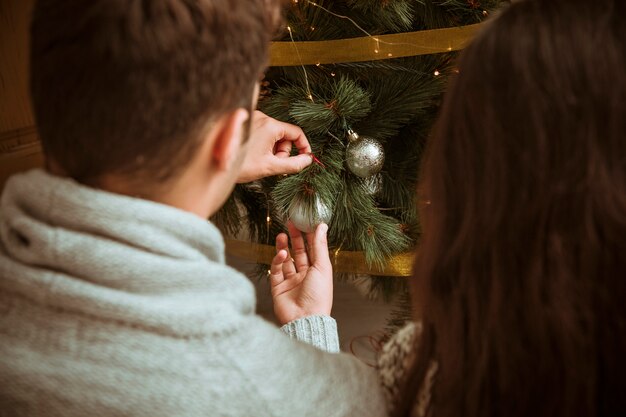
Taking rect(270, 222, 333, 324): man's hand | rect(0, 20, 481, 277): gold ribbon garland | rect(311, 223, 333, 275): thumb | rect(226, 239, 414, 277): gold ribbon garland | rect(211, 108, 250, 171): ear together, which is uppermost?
rect(0, 20, 481, 277): gold ribbon garland

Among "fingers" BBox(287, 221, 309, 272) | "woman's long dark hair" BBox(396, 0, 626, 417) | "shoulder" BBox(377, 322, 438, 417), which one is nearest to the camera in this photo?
"woman's long dark hair" BBox(396, 0, 626, 417)

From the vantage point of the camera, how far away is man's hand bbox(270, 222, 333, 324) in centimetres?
90

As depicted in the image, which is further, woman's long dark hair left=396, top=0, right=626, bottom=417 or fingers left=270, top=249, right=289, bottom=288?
fingers left=270, top=249, right=289, bottom=288

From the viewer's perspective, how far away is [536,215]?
0.53 m

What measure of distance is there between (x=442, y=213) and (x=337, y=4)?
0.65 meters

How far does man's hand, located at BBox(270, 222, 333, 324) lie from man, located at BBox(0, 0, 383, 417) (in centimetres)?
33

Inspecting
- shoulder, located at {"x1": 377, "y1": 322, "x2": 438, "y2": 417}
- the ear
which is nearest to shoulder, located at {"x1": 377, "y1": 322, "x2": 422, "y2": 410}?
shoulder, located at {"x1": 377, "y1": 322, "x2": 438, "y2": 417}

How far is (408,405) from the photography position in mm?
641

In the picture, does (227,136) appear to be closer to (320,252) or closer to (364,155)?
(320,252)

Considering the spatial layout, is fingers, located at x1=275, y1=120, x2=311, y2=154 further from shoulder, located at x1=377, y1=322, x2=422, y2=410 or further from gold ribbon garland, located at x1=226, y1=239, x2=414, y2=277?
shoulder, located at x1=377, y1=322, x2=422, y2=410

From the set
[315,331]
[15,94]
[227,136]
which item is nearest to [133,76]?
[227,136]

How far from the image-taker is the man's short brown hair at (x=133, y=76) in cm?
51

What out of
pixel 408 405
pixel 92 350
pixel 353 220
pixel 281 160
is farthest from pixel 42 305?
pixel 353 220

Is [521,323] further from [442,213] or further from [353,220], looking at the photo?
[353,220]
